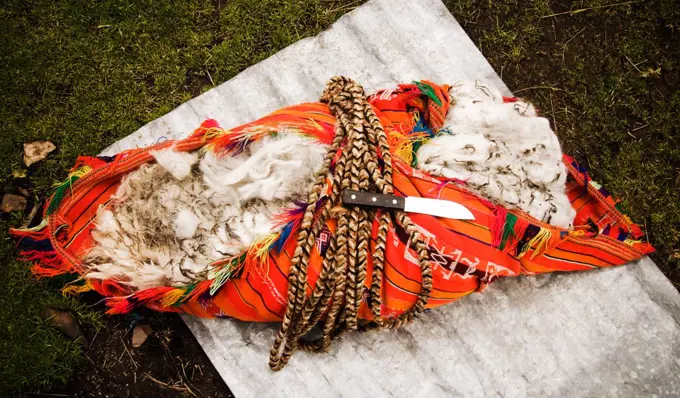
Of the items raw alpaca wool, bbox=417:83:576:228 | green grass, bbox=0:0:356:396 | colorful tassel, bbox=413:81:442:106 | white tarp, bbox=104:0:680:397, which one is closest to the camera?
raw alpaca wool, bbox=417:83:576:228

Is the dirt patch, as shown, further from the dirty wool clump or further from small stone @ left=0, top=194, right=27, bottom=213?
small stone @ left=0, top=194, right=27, bottom=213

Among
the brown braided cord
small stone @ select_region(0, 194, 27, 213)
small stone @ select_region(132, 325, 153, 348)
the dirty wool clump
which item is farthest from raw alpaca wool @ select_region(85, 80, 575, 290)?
small stone @ select_region(0, 194, 27, 213)

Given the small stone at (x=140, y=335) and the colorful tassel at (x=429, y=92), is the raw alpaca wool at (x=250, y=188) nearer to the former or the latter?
the colorful tassel at (x=429, y=92)

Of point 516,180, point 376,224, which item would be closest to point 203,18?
point 376,224

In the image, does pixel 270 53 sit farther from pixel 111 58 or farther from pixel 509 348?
pixel 509 348

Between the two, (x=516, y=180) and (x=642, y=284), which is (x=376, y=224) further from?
(x=642, y=284)

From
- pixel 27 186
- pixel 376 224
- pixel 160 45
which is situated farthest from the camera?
pixel 160 45

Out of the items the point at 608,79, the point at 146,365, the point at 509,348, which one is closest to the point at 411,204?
the point at 509,348

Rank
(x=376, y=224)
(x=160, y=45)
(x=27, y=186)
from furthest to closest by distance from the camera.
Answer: (x=160, y=45) → (x=27, y=186) → (x=376, y=224)
